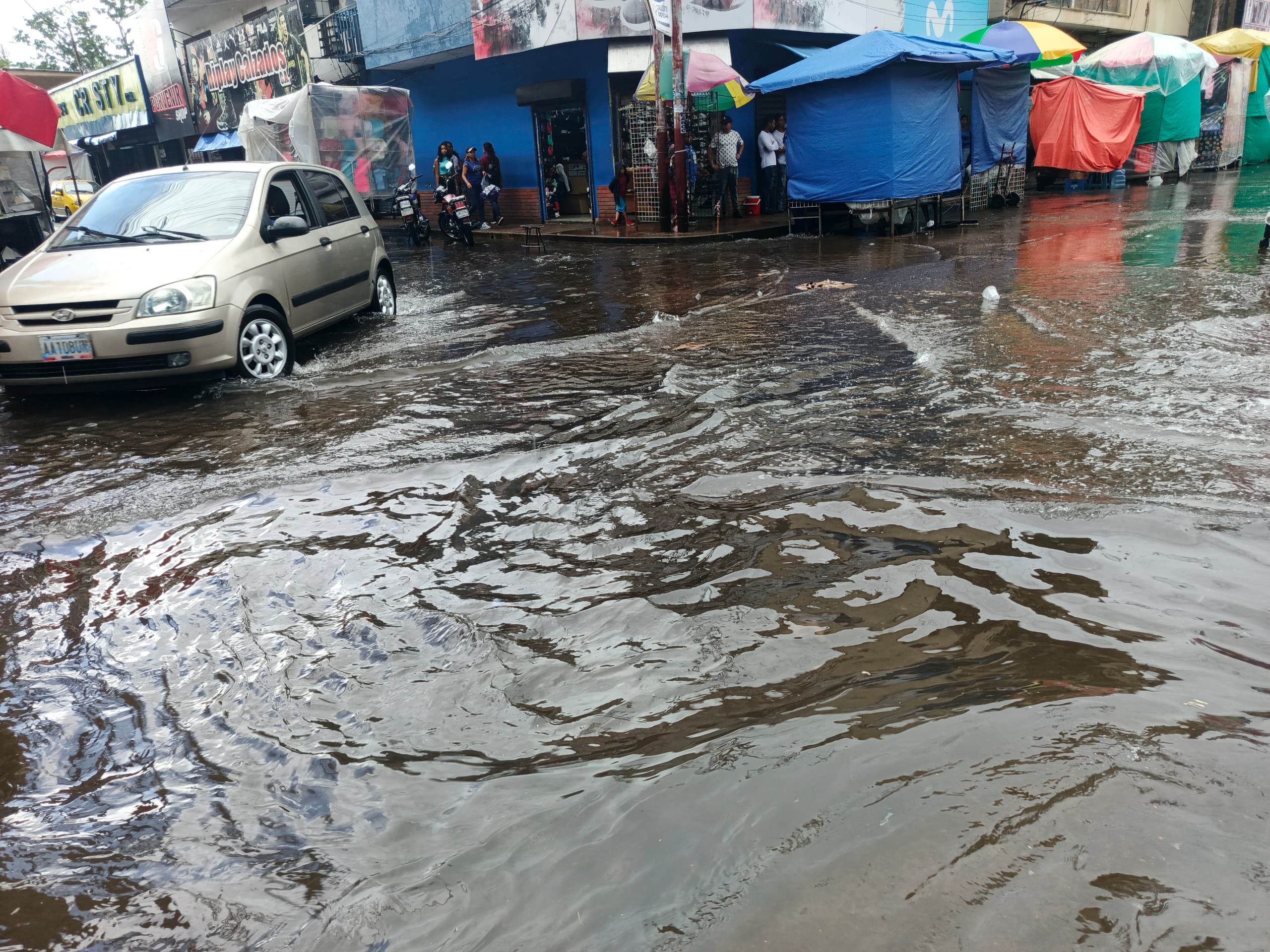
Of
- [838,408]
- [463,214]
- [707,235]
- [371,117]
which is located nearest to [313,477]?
[838,408]

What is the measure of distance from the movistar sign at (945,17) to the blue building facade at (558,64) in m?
0.11

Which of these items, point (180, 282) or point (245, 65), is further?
point (245, 65)

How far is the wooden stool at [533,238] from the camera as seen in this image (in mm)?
15891

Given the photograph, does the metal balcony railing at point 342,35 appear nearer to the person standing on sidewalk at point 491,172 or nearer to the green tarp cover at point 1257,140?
the person standing on sidewalk at point 491,172

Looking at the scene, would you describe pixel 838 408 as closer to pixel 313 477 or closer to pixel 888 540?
pixel 888 540

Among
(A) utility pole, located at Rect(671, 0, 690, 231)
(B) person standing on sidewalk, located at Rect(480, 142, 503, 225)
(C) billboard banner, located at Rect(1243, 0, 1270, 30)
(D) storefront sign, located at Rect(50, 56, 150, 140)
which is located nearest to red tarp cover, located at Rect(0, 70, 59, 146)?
(B) person standing on sidewalk, located at Rect(480, 142, 503, 225)

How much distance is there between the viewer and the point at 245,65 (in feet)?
87.5

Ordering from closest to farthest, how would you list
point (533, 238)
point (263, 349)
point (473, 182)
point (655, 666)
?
point (655, 666) < point (263, 349) < point (533, 238) < point (473, 182)

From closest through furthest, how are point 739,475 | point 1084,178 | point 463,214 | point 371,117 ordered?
1. point 739,475
2. point 463,214
3. point 371,117
4. point 1084,178

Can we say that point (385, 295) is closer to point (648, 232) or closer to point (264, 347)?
point (264, 347)

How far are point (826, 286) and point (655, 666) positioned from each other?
8.04 metres

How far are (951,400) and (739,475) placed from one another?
1.79m

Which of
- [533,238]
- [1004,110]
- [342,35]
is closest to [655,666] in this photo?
[533,238]

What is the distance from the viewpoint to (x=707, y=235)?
15.8m
